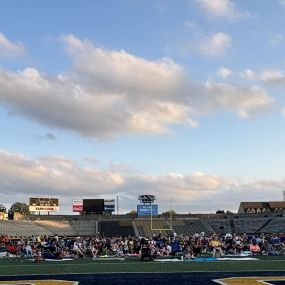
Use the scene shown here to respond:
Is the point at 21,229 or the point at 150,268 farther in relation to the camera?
the point at 21,229

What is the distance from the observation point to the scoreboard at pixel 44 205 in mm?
96750

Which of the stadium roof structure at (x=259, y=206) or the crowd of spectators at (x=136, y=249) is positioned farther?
the stadium roof structure at (x=259, y=206)

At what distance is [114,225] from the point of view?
297ft

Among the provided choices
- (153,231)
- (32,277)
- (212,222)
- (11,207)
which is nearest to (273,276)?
(32,277)

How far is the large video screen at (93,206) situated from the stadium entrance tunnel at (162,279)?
8203cm

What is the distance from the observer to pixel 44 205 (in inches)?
3856

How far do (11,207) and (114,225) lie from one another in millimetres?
79063

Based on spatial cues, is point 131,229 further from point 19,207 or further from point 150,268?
point 19,207

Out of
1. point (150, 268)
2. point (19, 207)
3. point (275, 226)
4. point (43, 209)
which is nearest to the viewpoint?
point (150, 268)

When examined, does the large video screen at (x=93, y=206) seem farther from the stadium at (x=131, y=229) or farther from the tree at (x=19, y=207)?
the tree at (x=19, y=207)

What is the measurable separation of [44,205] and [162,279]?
84.9 meters

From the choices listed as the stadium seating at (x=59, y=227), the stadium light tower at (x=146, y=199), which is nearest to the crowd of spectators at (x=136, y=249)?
the stadium seating at (x=59, y=227)

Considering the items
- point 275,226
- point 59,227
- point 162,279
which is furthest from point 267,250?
point 59,227

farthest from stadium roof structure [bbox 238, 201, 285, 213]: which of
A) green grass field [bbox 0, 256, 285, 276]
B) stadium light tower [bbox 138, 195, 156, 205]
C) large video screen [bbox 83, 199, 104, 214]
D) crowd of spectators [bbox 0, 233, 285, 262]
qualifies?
green grass field [bbox 0, 256, 285, 276]
